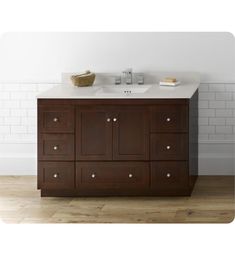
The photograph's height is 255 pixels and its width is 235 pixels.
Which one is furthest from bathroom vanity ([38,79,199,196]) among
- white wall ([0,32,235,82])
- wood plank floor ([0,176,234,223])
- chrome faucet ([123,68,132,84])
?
white wall ([0,32,235,82])

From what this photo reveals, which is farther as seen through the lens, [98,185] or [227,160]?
[227,160]

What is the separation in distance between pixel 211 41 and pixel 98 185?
1.69 m

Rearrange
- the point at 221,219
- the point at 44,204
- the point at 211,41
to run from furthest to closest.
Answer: the point at 211,41 < the point at 44,204 < the point at 221,219

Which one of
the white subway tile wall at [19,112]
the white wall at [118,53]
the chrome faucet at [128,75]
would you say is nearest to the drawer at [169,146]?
the chrome faucet at [128,75]

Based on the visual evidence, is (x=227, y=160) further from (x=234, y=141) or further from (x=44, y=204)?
(x=44, y=204)

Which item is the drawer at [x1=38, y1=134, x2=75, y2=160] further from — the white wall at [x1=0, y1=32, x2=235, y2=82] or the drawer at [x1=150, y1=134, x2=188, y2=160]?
the white wall at [x1=0, y1=32, x2=235, y2=82]

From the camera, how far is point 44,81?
6848mm

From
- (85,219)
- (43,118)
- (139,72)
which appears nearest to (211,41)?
(139,72)

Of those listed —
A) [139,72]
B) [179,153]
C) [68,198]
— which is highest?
[139,72]

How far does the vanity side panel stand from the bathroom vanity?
0.09 metres

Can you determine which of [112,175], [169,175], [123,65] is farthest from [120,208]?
[123,65]

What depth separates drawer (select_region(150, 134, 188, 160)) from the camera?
5.86 metres

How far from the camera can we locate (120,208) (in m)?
5.67

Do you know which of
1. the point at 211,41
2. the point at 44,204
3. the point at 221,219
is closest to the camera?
the point at 221,219
